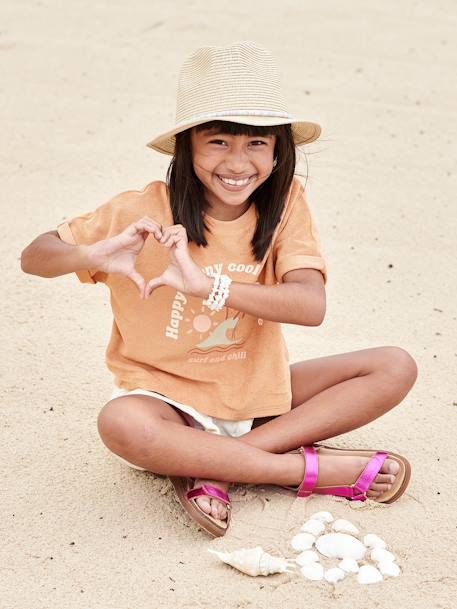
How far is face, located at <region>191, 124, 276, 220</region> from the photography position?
2.19 meters

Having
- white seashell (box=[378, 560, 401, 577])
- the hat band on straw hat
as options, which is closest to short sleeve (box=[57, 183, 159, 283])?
the hat band on straw hat

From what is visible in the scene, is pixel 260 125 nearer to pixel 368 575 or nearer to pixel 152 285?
pixel 152 285

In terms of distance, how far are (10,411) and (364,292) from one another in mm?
1214

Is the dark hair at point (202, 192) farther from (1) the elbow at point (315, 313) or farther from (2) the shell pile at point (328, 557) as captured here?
(2) the shell pile at point (328, 557)

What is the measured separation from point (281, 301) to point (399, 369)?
370mm

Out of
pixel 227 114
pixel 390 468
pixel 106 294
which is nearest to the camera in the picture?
pixel 227 114

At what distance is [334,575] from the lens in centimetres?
200

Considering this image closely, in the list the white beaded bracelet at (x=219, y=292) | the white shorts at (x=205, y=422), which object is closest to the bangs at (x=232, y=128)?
the white beaded bracelet at (x=219, y=292)

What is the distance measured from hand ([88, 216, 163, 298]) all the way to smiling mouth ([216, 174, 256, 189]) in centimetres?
18

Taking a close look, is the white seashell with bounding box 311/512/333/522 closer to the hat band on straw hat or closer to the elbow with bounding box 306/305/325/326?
the elbow with bounding box 306/305/325/326

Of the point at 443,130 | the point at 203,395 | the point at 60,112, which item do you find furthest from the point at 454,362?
the point at 60,112

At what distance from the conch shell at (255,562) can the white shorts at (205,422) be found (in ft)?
1.11

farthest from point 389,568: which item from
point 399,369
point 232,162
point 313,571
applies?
point 232,162

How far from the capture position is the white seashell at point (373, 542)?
2096mm
